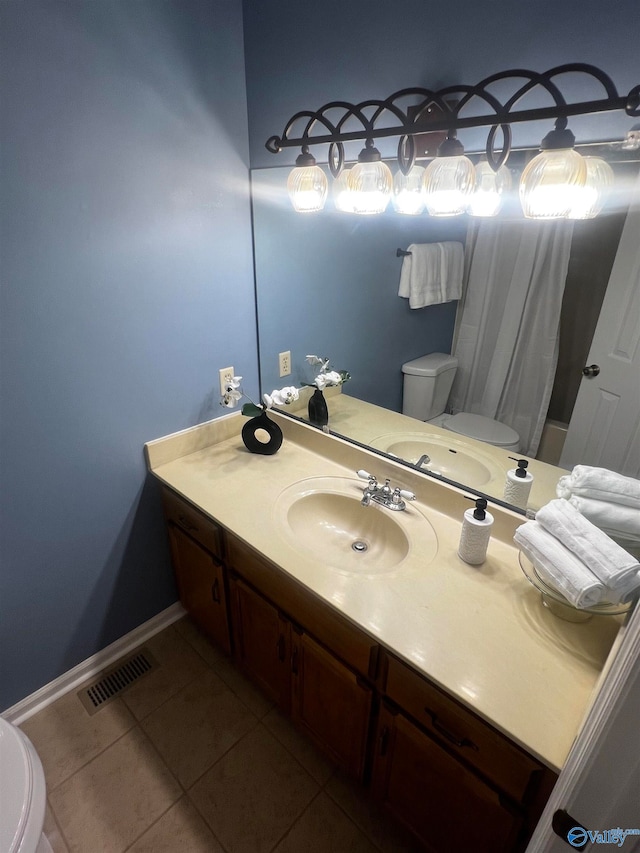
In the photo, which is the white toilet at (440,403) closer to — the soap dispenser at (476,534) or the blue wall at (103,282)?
the soap dispenser at (476,534)

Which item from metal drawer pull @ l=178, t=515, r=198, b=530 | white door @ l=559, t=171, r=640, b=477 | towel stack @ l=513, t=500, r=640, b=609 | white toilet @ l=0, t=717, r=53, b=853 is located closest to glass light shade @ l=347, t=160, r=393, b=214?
white door @ l=559, t=171, r=640, b=477

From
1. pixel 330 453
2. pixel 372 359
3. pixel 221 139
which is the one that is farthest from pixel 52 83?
pixel 330 453

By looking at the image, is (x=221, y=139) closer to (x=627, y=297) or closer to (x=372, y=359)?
(x=372, y=359)

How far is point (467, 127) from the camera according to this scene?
0.99 meters

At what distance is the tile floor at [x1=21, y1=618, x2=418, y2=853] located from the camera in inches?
49.4

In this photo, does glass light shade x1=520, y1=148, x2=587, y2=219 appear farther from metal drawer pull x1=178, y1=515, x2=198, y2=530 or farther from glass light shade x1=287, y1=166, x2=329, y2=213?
metal drawer pull x1=178, y1=515, x2=198, y2=530

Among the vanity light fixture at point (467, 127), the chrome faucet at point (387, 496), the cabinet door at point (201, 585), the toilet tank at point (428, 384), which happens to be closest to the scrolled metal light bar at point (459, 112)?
the vanity light fixture at point (467, 127)

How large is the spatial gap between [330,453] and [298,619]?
2.06ft

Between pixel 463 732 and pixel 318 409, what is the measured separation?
44.1 inches

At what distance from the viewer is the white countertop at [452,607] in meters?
0.83

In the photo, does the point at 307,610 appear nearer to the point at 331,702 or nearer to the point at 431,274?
the point at 331,702

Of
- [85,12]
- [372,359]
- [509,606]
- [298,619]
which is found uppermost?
[85,12]

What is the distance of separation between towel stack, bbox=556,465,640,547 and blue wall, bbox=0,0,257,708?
1.25 metres

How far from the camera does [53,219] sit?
1163 mm
